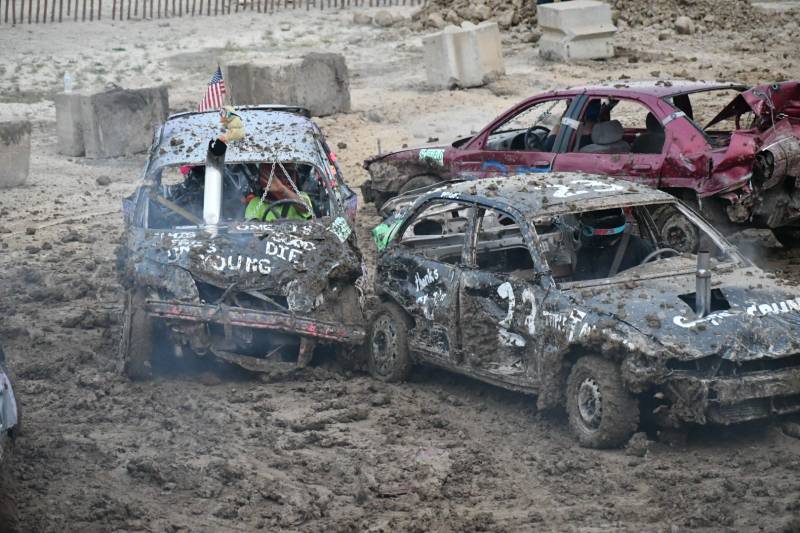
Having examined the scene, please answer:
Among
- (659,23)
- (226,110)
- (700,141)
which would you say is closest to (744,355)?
(700,141)

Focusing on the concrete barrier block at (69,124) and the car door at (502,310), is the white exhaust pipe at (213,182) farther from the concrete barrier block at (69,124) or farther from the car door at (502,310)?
the concrete barrier block at (69,124)

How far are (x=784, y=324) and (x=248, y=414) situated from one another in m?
3.70

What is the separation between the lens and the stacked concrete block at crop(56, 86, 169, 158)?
19.5 m

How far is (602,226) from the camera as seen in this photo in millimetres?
9719

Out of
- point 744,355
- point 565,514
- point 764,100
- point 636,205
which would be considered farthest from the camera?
point 764,100

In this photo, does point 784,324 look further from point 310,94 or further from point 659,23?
point 659,23

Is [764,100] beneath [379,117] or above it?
above

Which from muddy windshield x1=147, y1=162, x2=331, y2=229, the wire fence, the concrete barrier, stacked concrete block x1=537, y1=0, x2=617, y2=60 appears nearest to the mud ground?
muddy windshield x1=147, y1=162, x2=331, y2=229

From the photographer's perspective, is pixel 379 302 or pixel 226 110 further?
pixel 226 110

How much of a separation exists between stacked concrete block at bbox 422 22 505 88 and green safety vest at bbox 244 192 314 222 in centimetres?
1139

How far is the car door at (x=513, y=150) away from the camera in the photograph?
13195 millimetres

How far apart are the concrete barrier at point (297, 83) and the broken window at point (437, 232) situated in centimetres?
1027

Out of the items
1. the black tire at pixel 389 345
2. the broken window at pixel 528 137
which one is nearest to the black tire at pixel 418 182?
the broken window at pixel 528 137

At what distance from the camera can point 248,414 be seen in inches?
376
